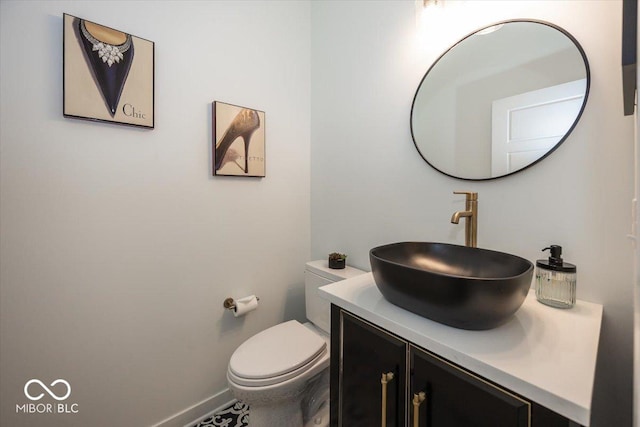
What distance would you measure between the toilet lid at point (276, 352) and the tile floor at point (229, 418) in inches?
20.2

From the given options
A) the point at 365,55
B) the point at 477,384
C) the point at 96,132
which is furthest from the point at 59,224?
the point at 365,55

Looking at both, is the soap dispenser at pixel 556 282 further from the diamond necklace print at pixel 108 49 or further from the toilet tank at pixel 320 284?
the diamond necklace print at pixel 108 49

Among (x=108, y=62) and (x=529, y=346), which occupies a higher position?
(x=108, y=62)

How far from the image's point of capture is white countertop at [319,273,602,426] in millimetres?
433

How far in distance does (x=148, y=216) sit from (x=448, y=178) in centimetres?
137

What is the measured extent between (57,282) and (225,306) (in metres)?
0.71

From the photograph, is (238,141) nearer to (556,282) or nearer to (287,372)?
(287,372)

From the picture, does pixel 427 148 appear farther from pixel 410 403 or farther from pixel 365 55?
pixel 410 403

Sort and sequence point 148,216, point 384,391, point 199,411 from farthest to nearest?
point 199,411 → point 148,216 → point 384,391

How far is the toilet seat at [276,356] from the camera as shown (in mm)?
1040

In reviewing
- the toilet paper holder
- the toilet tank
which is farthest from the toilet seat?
the toilet paper holder

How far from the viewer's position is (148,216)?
1.22 m

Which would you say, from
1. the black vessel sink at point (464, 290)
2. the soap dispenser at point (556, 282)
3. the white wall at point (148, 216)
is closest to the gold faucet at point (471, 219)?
the black vessel sink at point (464, 290)

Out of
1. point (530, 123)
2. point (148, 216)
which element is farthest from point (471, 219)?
point (148, 216)
